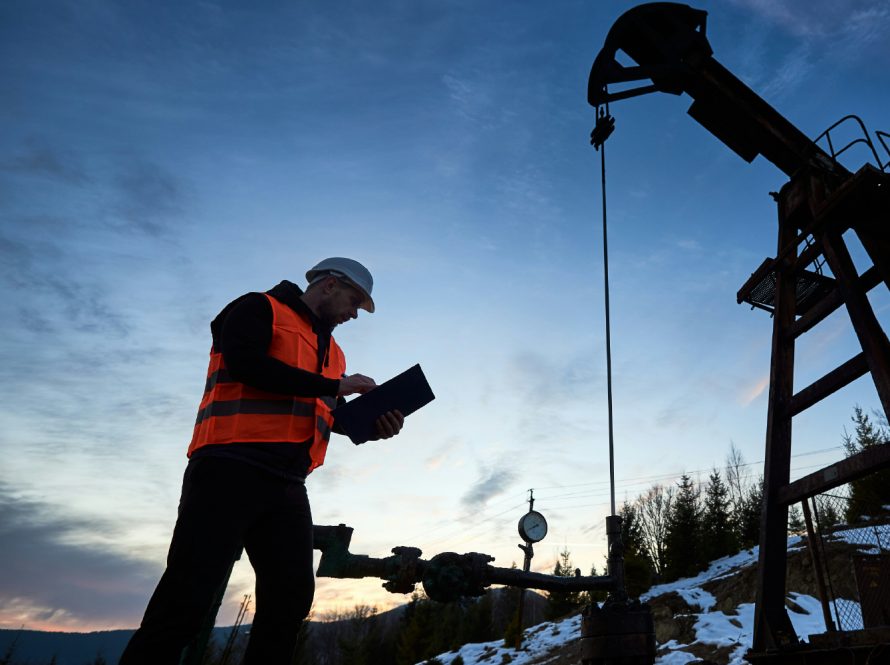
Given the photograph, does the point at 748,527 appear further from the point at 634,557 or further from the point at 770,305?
the point at 770,305

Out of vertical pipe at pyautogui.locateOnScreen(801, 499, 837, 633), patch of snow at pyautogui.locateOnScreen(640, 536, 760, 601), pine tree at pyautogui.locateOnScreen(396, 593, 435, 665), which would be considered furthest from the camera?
pine tree at pyautogui.locateOnScreen(396, 593, 435, 665)

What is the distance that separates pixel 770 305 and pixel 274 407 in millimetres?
6947

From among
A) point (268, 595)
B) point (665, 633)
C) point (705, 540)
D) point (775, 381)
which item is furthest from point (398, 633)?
point (268, 595)

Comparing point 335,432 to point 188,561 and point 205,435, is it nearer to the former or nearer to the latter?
point 205,435

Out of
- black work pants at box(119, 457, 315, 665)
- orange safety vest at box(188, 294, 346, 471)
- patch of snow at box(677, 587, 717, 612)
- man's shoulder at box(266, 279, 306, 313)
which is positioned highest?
patch of snow at box(677, 587, 717, 612)

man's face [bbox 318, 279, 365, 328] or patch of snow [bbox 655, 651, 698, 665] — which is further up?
man's face [bbox 318, 279, 365, 328]

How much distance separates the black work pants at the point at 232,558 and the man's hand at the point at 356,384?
462 mm

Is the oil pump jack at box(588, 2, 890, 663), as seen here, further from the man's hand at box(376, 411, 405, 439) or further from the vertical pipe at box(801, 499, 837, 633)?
the man's hand at box(376, 411, 405, 439)

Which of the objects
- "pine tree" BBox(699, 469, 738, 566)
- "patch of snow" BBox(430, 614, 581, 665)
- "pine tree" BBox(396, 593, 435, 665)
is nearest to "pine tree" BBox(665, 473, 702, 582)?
"pine tree" BBox(699, 469, 738, 566)

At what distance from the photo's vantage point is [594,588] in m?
2.32

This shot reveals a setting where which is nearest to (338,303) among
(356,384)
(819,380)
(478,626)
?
(356,384)

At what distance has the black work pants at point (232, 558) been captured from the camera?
6.21 feet

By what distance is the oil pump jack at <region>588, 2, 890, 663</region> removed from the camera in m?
4.96

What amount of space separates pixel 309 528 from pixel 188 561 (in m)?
0.61
